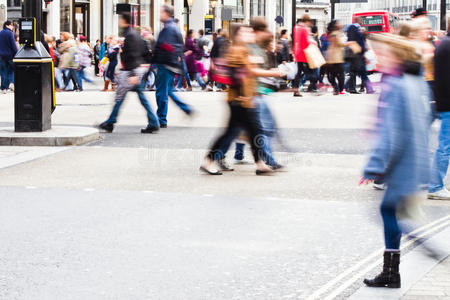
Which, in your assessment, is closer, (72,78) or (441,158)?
(441,158)

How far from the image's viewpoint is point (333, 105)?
19.8 meters

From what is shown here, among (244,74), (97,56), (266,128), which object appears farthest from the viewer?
(97,56)

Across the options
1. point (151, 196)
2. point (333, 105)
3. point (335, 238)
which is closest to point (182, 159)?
point (151, 196)

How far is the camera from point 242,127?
31.3 ft

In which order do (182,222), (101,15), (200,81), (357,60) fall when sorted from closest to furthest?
(182,222), (357,60), (200,81), (101,15)

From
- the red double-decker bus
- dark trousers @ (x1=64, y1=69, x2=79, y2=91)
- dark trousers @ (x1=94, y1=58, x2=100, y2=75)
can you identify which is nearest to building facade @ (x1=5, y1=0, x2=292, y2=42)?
dark trousers @ (x1=94, y1=58, x2=100, y2=75)

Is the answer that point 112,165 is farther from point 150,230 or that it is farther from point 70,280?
point 70,280

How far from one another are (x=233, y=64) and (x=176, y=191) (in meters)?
1.55

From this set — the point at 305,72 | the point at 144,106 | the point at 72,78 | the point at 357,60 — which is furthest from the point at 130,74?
the point at 72,78

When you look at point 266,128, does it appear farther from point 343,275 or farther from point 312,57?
point 312,57

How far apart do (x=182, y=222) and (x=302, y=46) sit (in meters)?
15.0

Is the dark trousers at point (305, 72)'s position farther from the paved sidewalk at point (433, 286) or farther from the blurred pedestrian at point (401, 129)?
the blurred pedestrian at point (401, 129)

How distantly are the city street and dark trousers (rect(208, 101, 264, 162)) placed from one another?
356 millimetres

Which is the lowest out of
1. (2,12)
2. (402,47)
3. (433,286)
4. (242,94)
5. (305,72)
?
(433,286)
